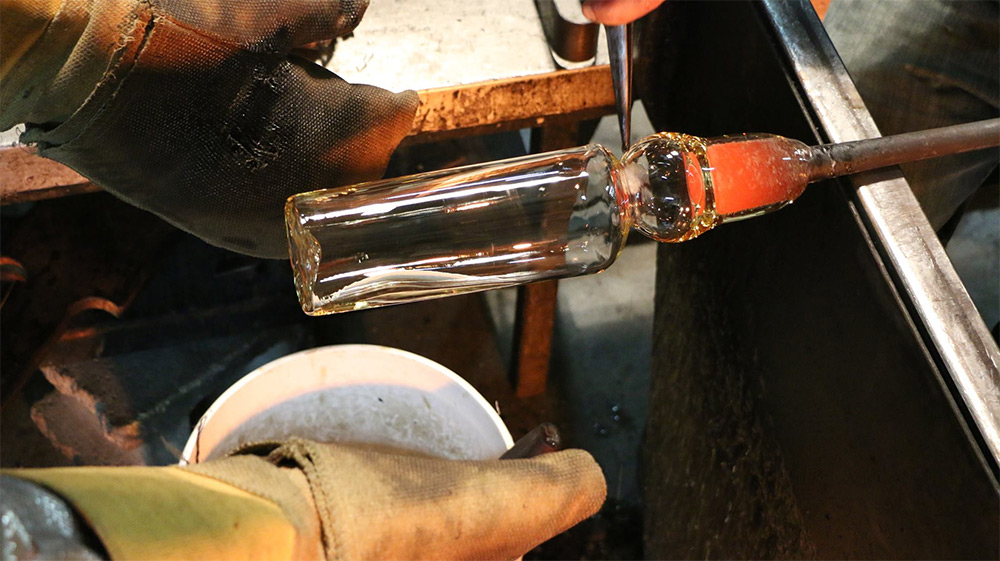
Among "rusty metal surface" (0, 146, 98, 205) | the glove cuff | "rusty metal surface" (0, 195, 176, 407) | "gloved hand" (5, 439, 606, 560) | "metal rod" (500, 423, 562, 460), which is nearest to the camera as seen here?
"gloved hand" (5, 439, 606, 560)

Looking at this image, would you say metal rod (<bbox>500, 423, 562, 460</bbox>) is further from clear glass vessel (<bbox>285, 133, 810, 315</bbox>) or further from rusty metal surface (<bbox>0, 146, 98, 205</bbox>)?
rusty metal surface (<bbox>0, 146, 98, 205</bbox>)

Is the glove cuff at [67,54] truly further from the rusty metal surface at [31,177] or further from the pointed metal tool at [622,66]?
A: the pointed metal tool at [622,66]

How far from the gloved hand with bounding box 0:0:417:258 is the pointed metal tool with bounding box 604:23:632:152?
236 mm

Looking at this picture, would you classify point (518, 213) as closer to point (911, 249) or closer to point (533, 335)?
point (911, 249)

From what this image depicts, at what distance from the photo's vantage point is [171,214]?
75 cm

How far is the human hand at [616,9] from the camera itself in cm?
72

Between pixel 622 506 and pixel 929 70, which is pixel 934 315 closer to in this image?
pixel 929 70

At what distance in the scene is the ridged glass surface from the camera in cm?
65

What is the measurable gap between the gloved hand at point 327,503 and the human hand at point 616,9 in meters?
0.45

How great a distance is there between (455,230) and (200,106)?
0.89 ft

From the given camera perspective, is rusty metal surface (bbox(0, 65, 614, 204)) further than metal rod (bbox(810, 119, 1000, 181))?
Yes

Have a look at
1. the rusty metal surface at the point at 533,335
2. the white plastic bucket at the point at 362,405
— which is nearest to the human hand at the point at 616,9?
the white plastic bucket at the point at 362,405

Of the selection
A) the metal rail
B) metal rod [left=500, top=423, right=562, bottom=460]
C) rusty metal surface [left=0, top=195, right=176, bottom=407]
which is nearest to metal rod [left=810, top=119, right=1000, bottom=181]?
the metal rail

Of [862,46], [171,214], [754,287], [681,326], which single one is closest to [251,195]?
[171,214]
